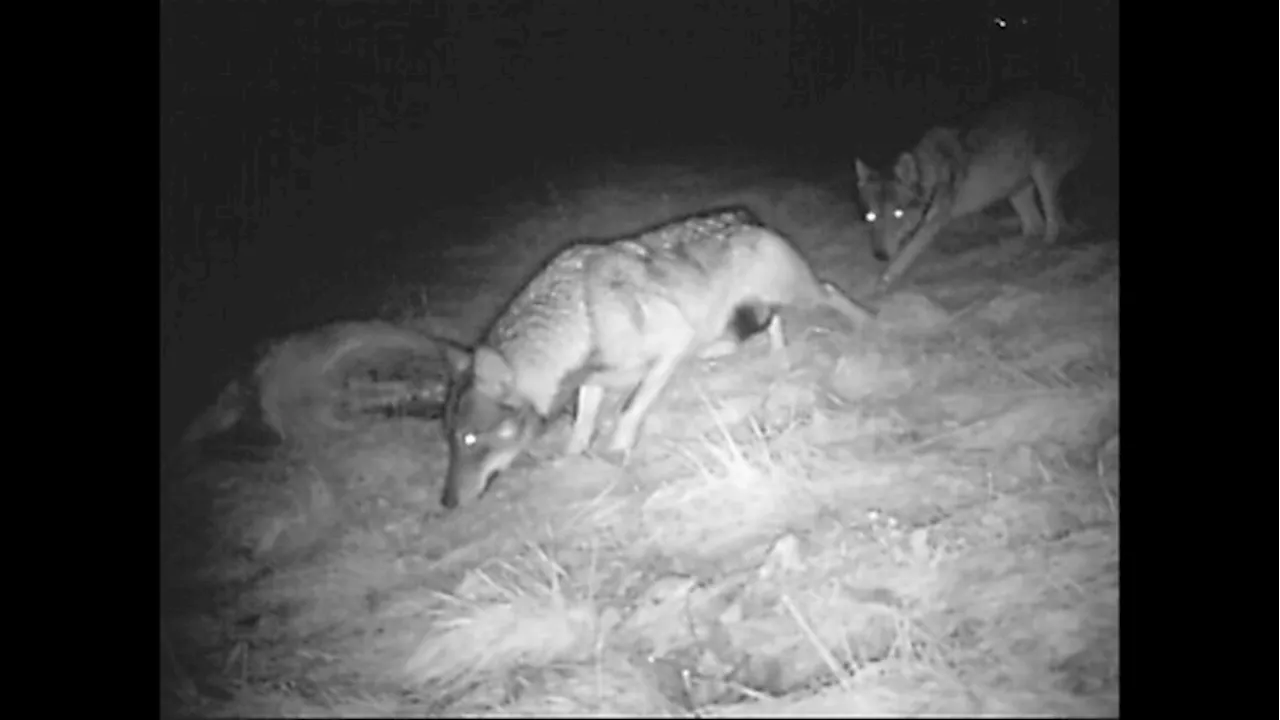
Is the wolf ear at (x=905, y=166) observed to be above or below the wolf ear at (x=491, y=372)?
above

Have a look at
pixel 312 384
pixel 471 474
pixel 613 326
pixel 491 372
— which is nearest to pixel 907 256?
pixel 613 326

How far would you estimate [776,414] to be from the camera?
2717 millimetres

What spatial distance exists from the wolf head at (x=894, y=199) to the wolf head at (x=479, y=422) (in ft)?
2.85

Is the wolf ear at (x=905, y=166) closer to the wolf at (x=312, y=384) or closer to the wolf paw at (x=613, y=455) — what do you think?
the wolf paw at (x=613, y=455)

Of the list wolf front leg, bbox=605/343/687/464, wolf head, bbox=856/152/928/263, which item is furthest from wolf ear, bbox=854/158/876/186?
wolf front leg, bbox=605/343/687/464

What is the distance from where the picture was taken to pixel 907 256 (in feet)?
9.02

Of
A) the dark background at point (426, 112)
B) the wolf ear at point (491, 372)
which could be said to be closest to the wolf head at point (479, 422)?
the wolf ear at point (491, 372)

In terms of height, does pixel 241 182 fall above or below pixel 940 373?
above

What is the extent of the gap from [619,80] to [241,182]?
86cm

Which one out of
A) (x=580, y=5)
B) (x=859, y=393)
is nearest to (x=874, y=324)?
(x=859, y=393)

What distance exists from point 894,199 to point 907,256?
13 cm

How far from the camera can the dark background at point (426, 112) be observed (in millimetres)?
2705

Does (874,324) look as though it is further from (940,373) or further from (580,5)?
(580,5)

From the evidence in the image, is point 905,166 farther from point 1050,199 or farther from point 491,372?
point 491,372
